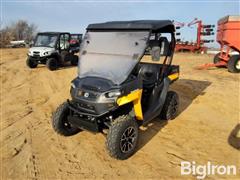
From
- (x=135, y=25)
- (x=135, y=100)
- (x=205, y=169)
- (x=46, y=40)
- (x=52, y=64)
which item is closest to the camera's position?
(x=205, y=169)

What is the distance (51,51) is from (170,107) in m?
8.93

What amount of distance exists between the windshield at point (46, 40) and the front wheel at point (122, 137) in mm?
10091

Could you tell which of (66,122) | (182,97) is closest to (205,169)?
(66,122)

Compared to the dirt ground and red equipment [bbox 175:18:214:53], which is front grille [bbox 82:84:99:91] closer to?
the dirt ground

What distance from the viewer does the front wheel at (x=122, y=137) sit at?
4164 millimetres

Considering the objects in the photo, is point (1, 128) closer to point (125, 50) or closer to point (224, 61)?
point (125, 50)

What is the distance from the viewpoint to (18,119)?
7.11 m

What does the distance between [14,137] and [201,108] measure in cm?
440

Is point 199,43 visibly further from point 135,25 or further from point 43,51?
point 135,25

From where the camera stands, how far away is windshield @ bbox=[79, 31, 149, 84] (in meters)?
4.55

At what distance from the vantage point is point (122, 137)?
14.0ft

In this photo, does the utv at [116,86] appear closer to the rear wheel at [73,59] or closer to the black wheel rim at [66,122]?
the black wheel rim at [66,122]

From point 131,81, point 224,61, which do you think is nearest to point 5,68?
point 224,61

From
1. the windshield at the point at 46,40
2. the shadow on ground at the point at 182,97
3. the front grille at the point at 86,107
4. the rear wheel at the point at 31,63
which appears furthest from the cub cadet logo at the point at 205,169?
the rear wheel at the point at 31,63
